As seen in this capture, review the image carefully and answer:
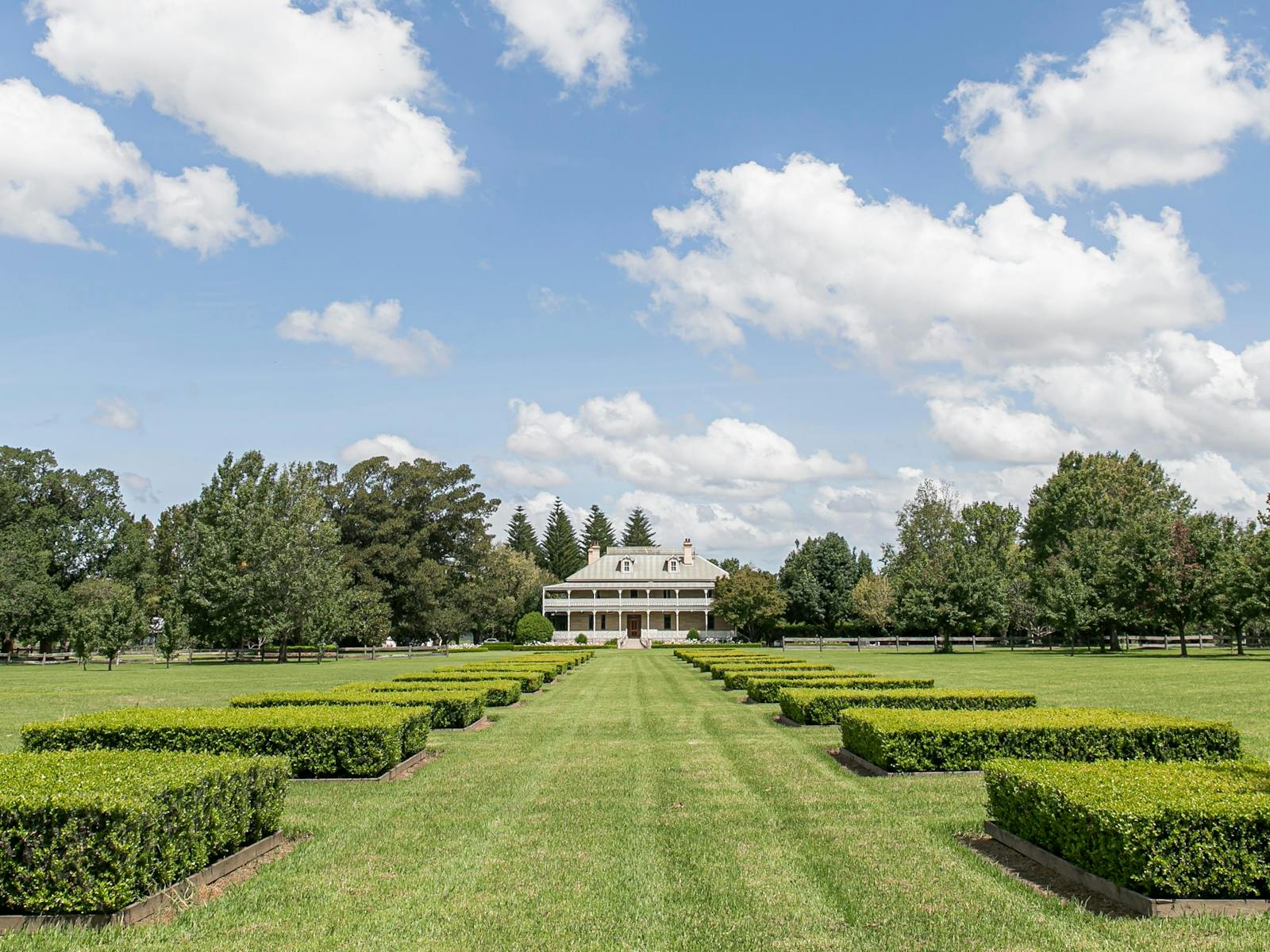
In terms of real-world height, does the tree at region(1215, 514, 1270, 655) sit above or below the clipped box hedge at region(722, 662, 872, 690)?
above

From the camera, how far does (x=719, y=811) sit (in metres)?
9.62

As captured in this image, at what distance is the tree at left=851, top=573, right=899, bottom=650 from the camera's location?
71188mm

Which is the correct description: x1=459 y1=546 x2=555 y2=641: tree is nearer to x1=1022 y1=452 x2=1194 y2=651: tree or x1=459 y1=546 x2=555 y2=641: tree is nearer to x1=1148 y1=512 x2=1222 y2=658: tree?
x1=1022 y1=452 x2=1194 y2=651: tree

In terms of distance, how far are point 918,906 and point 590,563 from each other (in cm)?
8217

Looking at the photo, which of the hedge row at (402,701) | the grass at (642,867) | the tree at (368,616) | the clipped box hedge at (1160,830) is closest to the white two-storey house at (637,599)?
the tree at (368,616)

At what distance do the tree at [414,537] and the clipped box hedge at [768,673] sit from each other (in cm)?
4159

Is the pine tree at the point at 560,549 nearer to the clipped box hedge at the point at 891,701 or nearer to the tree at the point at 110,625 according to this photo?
the tree at the point at 110,625

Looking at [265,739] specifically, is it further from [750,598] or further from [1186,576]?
[750,598]

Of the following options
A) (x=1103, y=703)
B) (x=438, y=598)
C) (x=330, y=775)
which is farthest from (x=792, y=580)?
(x=330, y=775)

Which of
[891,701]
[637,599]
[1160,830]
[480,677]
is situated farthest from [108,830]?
[637,599]

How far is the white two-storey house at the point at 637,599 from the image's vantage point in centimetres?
A: 8231

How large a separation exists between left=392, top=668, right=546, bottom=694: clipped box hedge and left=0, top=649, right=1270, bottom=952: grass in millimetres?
7677

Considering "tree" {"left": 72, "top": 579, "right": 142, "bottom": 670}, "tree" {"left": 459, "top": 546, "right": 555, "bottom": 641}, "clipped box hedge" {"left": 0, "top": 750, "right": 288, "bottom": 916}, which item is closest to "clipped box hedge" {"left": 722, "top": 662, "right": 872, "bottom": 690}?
"clipped box hedge" {"left": 0, "top": 750, "right": 288, "bottom": 916}

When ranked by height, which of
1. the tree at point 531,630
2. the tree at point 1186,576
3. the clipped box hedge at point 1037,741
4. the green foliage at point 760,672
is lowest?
the tree at point 531,630
